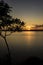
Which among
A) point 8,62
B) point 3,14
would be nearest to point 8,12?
point 3,14

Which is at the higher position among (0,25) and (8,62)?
(0,25)

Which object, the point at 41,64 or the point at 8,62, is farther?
the point at 8,62

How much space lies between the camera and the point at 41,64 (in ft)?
48.8

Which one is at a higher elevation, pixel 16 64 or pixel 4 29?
pixel 4 29

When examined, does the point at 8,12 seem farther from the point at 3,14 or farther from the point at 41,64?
the point at 41,64

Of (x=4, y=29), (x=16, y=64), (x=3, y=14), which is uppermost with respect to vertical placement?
(x=3, y=14)

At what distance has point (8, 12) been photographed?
49.7 ft

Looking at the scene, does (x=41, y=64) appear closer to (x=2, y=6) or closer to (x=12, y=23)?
(x=12, y=23)

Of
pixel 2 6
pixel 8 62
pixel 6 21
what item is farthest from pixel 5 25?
pixel 8 62

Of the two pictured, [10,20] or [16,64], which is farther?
[16,64]

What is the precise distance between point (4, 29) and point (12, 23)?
0.85m

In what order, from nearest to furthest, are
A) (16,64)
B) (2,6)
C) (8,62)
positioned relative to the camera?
(2,6)
(8,62)
(16,64)

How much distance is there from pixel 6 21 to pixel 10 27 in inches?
27.4

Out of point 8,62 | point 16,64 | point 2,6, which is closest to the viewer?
point 2,6
